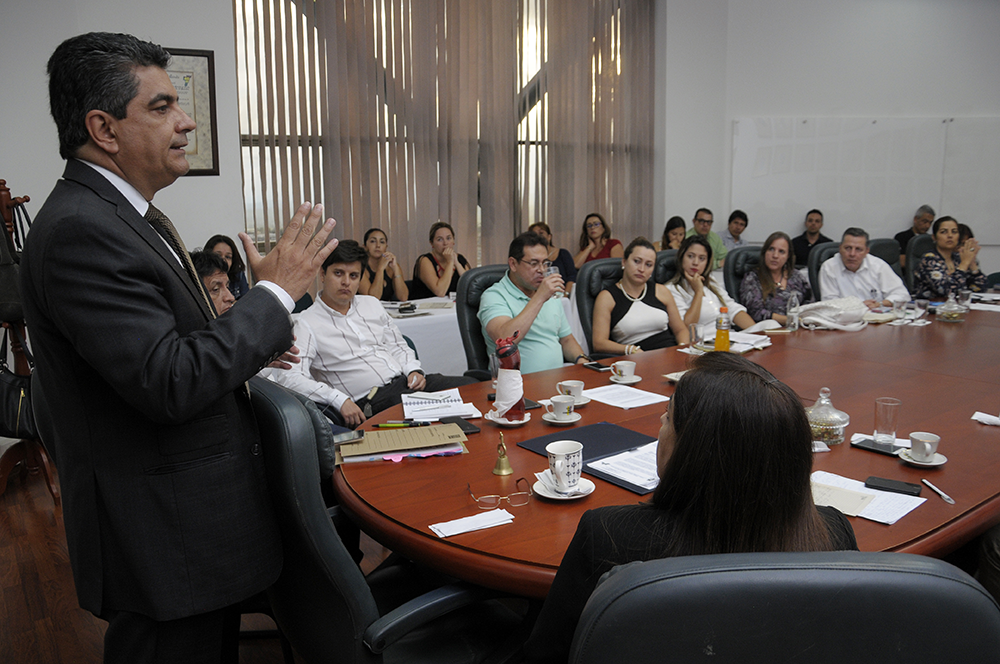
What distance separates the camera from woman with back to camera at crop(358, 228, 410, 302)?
5195 millimetres

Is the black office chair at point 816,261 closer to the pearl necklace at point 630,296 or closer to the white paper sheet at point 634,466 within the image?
the pearl necklace at point 630,296

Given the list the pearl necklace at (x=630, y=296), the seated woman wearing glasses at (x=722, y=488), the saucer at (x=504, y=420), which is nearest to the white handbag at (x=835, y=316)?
the pearl necklace at (x=630, y=296)

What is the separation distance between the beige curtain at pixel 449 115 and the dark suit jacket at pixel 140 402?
455cm

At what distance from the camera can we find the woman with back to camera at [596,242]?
6.93 metres

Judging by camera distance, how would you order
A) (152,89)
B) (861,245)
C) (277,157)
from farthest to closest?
(277,157) < (861,245) < (152,89)

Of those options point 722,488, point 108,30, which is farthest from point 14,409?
point 108,30

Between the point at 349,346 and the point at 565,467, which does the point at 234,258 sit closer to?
the point at 349,346

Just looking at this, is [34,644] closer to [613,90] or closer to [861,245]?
[861,245]

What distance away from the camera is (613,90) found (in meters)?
7.32

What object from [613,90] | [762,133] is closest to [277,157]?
[613,90]

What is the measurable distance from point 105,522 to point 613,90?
22.9 ft

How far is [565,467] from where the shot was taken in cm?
154

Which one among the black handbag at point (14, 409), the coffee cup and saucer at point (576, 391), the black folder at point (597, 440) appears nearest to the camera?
the black folder at point (597, 440)

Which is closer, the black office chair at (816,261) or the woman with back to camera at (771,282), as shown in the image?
the woman with back to camera at (771,282)
